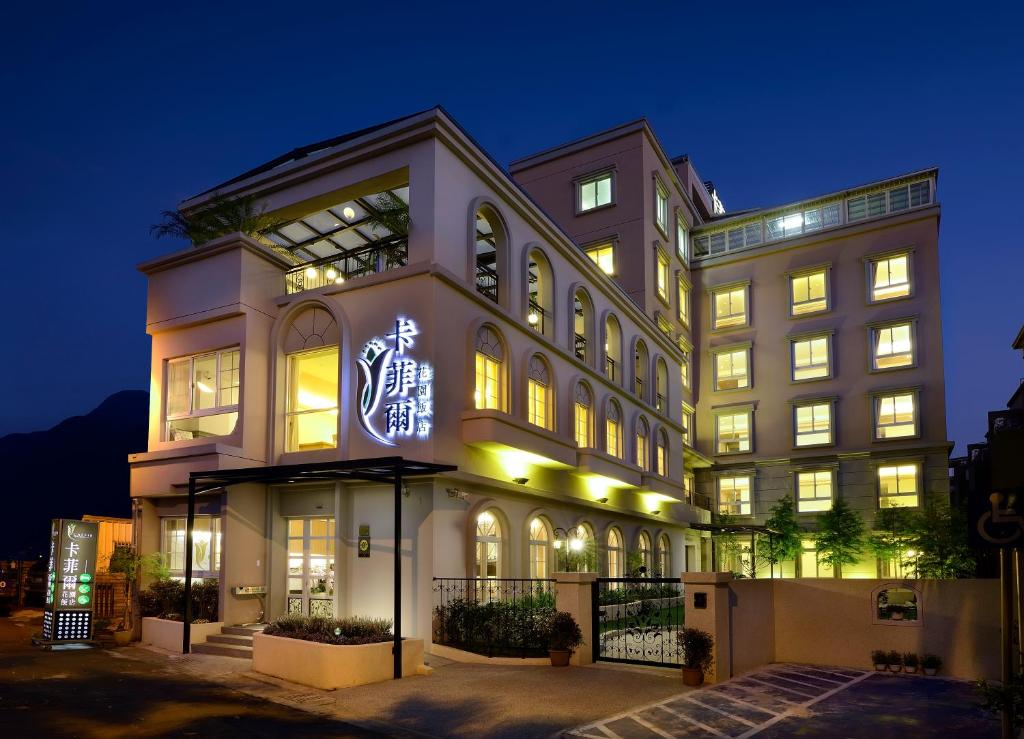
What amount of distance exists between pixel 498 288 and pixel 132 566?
1056 centimetres

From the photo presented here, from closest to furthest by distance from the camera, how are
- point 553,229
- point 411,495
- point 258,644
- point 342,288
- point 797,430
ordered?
point 258,644
point 411,495
point 342,288
point 553,229
point 797,430

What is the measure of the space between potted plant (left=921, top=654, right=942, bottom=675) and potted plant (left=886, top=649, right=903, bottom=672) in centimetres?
36

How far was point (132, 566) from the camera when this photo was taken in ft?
63.0

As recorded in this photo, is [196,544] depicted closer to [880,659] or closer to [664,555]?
[880,659]

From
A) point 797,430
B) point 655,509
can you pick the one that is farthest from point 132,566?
point 797,430

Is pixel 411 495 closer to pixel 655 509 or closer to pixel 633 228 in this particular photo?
pixel 655 509

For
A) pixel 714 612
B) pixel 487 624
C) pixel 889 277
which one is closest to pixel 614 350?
pixel 487 624

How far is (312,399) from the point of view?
22.5 meters

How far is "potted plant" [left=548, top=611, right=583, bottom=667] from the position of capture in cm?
1514

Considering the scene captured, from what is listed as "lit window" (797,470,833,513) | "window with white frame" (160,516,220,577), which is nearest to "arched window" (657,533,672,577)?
"lit window" (797,470,833,513)

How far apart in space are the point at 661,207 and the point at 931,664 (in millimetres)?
26017

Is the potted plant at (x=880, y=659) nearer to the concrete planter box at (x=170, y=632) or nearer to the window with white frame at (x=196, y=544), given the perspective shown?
the concrete planter box at (x=170, y=632)

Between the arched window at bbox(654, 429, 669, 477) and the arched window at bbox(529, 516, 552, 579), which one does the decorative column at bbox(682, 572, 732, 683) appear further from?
the arched window at bbox(654, 429, 669, 477)

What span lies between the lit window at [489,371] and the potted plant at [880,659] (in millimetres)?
9344
